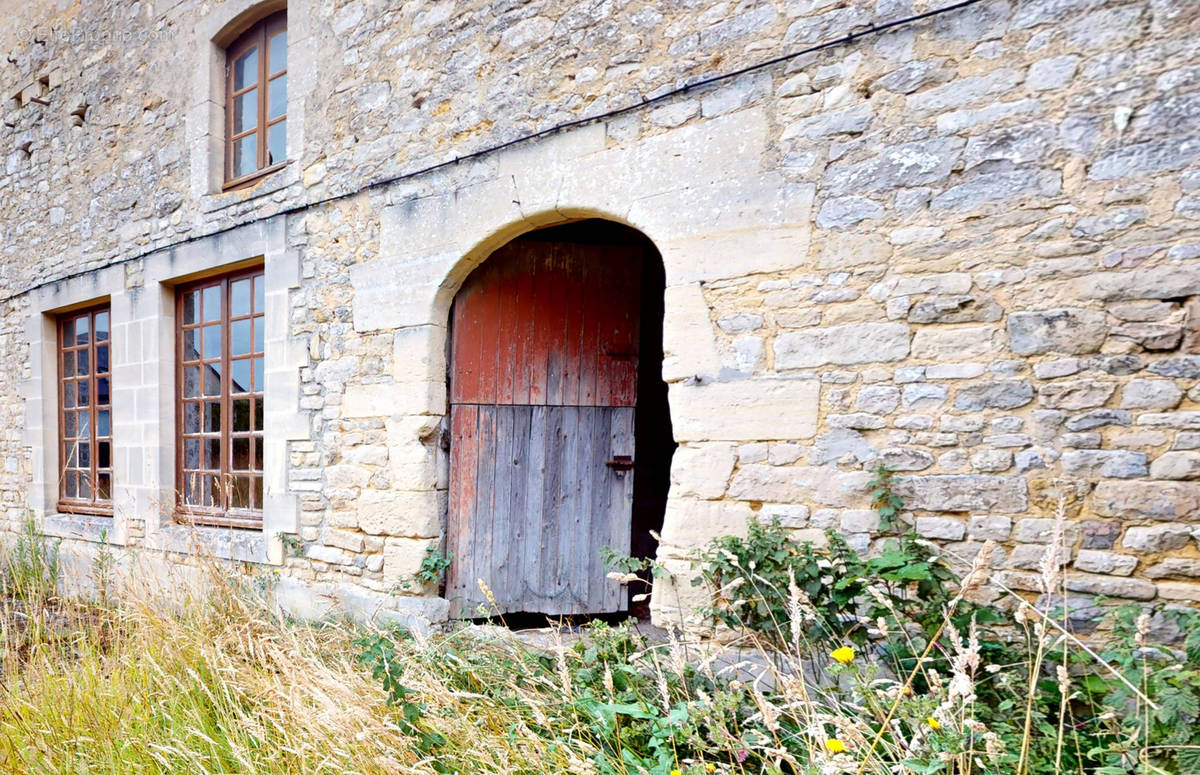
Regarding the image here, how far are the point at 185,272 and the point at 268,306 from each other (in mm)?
998

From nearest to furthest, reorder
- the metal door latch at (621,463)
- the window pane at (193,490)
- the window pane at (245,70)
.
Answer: the metal door latch at (621,463)
the window pane at (245,70)
the window pane at (193,490)

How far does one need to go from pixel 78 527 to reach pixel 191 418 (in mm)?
1691

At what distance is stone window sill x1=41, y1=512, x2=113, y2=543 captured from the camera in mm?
5311

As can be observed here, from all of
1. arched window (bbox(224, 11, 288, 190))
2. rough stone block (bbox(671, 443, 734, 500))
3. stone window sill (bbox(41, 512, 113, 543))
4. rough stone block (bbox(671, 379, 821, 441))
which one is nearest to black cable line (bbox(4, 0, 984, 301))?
arched window (bbox(224, 11, 288, 190))

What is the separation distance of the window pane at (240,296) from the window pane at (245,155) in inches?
32.7

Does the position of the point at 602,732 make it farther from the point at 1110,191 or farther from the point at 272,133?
the point at 272,133

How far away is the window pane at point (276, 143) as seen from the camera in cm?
464

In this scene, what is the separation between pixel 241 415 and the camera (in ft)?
15.4

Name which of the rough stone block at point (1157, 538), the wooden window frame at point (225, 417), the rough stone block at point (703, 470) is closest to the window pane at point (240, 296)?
the wooden window frame at point (225, 417)

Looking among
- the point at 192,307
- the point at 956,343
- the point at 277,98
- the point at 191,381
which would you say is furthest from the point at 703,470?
the point at 192,307

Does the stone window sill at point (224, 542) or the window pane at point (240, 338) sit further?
the window pane at point (240, 338)

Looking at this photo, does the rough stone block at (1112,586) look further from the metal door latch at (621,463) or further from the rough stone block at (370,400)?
the rough stone block at (370,400)

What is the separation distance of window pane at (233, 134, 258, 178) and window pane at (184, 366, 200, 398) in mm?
1491

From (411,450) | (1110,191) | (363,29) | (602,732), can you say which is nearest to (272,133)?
(363,29)
